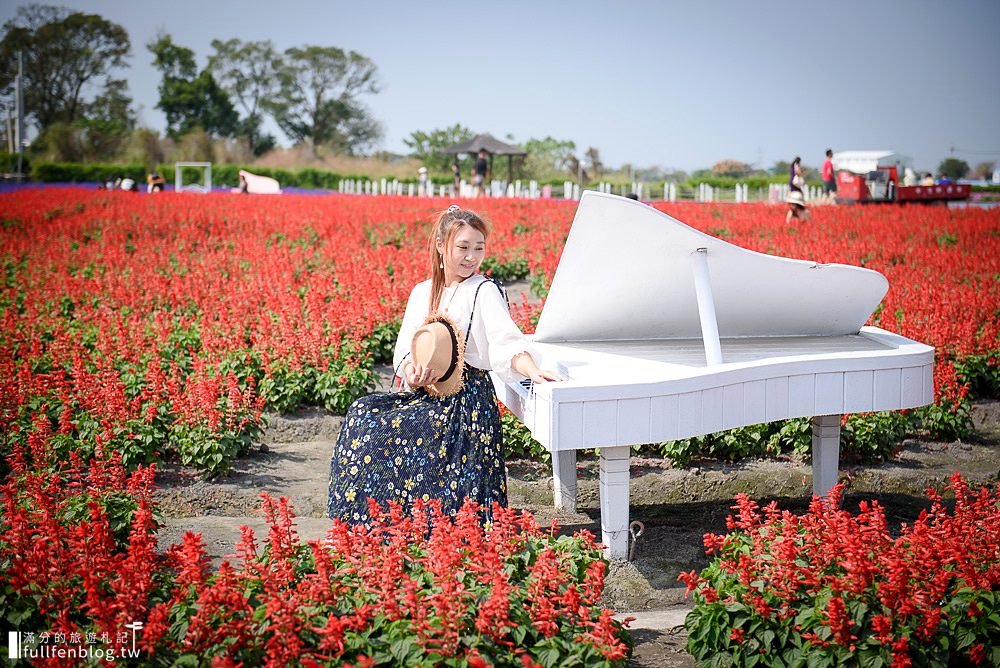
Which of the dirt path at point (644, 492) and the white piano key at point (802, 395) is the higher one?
the white piano key at point (802, 395)

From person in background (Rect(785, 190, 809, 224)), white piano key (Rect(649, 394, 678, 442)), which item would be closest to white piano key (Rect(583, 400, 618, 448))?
white piano key (Rect(649, 394, 678, 442))

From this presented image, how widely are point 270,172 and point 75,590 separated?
4912 centimetres

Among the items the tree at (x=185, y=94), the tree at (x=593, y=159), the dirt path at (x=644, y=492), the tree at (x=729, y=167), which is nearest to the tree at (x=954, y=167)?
the tree at (x=729, y=167)

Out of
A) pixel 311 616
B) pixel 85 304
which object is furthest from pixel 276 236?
pixel 311 616

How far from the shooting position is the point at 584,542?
330 cm

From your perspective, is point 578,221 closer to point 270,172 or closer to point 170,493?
point 170,493

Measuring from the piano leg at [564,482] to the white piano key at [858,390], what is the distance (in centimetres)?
147

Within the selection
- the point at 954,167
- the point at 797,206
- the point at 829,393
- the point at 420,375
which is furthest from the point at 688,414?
the point at 954,167

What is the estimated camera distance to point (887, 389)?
432 cm

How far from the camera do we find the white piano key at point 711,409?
12.7 feet

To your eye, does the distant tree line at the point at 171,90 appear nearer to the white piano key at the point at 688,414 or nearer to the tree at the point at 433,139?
the tree at the point at 433,139

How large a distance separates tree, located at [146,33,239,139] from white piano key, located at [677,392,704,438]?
6651cm

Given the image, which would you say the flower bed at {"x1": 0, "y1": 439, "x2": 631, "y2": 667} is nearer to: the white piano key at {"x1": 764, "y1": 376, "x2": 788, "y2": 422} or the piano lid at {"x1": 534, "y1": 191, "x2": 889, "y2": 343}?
the white piano key at {"x1": 764, "y1": 376, "x2": 788, "y2": 422}

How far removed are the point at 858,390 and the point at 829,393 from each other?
0.50ft
